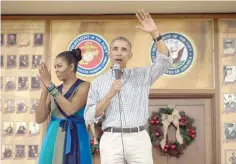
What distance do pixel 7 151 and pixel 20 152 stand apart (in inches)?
5.7

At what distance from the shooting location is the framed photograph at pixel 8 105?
4.40 m

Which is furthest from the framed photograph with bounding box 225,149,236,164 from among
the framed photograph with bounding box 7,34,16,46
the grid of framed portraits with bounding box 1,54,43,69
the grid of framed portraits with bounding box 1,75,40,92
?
the framed photograph with bounding box 7,34,16,46

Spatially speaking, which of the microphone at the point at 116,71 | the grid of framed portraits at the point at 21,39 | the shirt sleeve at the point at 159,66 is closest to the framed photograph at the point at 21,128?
the grid of framed portraits at the point at 21,39

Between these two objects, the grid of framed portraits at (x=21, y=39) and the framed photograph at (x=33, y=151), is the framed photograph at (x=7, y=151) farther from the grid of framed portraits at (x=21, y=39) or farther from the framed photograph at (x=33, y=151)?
the grid of framed portraits at (x=21, y=39)

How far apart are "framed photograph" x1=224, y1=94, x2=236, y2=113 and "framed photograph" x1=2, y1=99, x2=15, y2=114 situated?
229cm

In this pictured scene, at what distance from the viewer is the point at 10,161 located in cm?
434

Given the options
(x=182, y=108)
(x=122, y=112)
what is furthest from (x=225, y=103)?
(x=122, y=112)

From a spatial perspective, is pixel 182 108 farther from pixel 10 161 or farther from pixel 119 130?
pixel 119 130

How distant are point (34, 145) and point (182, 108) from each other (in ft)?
5.39

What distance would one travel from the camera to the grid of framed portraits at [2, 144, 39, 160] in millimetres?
4336

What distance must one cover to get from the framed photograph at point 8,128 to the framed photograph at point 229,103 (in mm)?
2301

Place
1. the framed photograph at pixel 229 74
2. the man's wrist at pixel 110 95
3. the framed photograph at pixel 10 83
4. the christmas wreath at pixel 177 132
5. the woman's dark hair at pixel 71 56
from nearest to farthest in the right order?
1. the man's wrist at pixel 110 95
2. the woman's dark hair at pixel 71 56
3. the christmas wreath at pixel 177 132
4. the framed photograph at pixel 229 74
5. the framed photograph at pixel 10 83

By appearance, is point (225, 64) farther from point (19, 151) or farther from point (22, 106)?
Result: point (19, 151)

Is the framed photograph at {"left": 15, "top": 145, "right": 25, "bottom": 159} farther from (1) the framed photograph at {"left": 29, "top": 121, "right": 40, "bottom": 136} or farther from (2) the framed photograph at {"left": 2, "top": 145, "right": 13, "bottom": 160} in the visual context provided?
(1) the framed photograph at {"left": 29, "top": 121, "right": 40, "bottom": 136}
